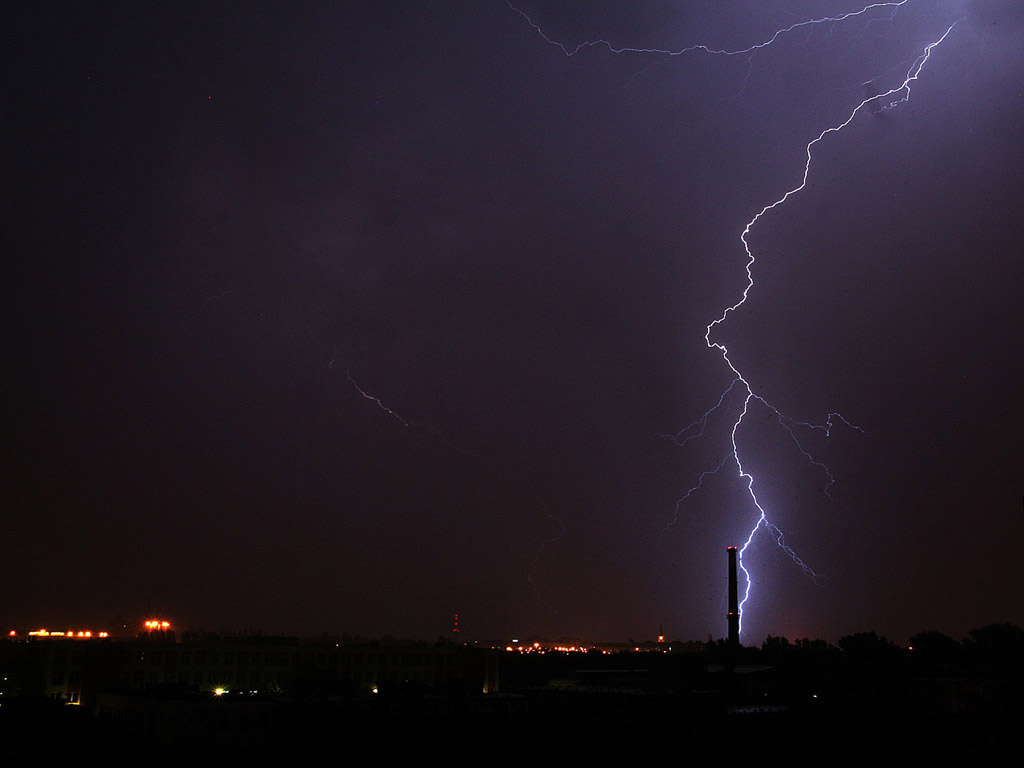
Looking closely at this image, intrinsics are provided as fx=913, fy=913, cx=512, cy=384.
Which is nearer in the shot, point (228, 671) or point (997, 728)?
point (997, 728)

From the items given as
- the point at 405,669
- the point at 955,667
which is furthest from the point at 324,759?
the point at 955,667

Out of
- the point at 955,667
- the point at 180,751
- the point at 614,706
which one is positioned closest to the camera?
the point at 180,751

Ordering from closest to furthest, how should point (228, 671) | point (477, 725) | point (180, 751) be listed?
point (180, 751) < point (477, 725) < point (228, 671)

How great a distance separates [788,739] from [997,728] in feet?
25.8

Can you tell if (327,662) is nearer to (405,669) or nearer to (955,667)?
(405,669)

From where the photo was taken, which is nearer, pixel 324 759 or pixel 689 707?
pixel 324 759

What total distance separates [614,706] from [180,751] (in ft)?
40.3

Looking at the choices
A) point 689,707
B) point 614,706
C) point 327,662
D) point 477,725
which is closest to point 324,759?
point 477,725

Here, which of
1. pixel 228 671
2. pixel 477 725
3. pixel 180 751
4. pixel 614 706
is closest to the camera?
pixel 180 751

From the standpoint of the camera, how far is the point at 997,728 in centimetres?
2920

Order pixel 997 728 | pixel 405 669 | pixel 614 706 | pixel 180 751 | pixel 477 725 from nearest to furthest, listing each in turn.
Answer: pixel 180 751
pixel 477 725
pixel 614 706
pixel 997 728
pixel 405 669

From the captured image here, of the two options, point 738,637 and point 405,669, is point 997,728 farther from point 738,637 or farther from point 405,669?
point 405,669

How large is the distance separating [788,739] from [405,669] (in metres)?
17.4

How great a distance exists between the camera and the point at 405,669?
127 feet
